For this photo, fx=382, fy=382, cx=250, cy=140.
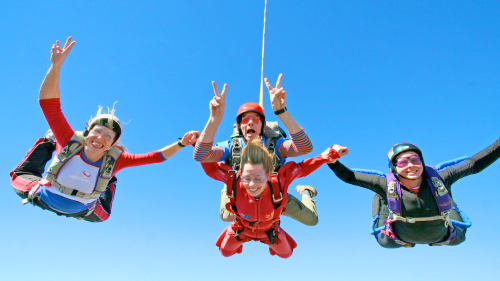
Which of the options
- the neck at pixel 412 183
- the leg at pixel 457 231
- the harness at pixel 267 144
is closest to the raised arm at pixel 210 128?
the harness at pixel 267 144

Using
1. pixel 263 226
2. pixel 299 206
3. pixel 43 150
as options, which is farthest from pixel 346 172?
pixel 43 150

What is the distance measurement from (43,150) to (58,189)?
939 mm

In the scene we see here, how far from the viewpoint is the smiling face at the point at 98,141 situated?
546 centimetres

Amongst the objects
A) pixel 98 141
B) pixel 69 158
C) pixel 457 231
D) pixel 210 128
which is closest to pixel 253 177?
pixel 210 128

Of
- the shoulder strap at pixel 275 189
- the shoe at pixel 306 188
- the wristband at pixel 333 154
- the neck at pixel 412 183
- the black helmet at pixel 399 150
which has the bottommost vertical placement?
the shoulder strap at pixel 275 189

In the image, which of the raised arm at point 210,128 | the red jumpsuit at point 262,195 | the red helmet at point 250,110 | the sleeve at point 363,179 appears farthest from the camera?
the sleeve at point 363,179

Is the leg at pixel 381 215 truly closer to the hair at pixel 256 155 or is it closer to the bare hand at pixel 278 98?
the hair at pixel 256 155

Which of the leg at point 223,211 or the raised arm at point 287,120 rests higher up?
the raised arm at point 287,120

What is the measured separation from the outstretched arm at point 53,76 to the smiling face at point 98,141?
71 cm

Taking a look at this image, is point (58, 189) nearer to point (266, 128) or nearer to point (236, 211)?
point (236, 211)

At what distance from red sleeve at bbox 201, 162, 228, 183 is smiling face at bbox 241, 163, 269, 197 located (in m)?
0.39

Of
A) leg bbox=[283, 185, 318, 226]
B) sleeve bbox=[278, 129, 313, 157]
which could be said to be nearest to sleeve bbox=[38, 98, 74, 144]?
sleeve bbox=[278, 129, 313, 157]

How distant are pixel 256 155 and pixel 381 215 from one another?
2498mm

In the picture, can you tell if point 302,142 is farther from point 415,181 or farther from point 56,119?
point 56,119
